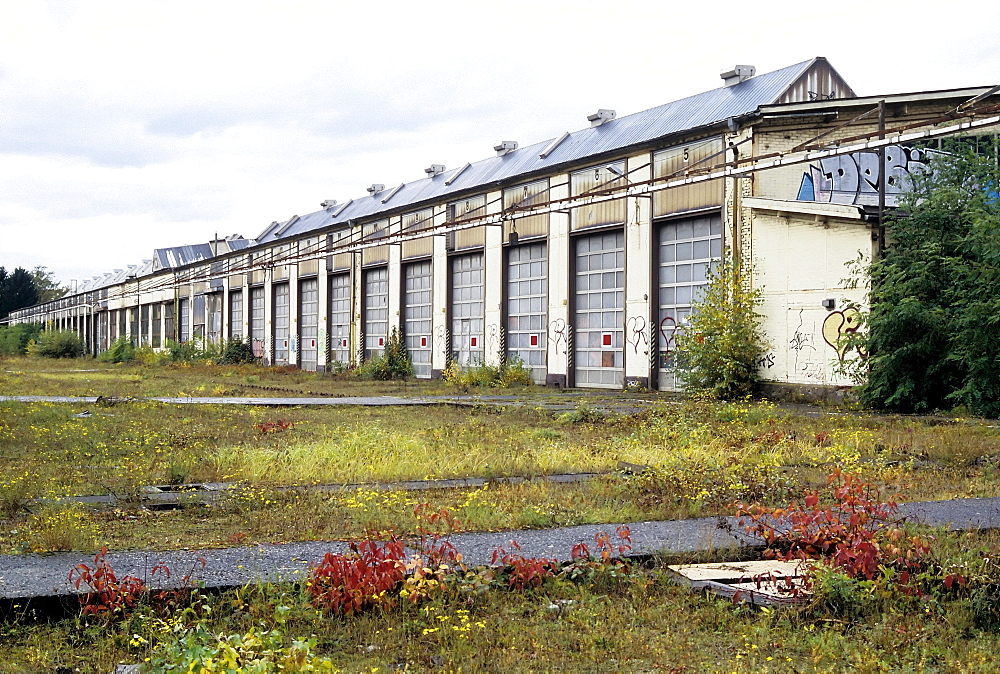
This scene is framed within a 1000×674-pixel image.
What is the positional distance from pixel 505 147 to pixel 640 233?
14.7 m

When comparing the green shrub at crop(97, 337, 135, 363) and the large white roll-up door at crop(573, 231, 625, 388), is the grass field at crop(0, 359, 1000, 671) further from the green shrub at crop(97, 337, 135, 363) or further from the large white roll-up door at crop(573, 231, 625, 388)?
the green shrub at crop(97, 337, 135, 363)

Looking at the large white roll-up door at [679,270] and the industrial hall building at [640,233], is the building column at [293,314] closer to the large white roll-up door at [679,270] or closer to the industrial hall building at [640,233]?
the industrial hall building at [640,233]

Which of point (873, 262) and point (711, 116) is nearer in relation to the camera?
point (873, 262)

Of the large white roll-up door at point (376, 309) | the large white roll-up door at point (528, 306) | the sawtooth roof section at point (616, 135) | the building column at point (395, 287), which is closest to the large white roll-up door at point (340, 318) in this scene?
the large white roll-up door at point (376, 309)

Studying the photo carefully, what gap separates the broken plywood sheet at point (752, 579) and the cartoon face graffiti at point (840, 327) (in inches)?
639

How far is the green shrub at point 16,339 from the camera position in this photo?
286ft

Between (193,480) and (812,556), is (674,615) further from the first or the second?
(193,480)

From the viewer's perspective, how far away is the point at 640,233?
28.2 m

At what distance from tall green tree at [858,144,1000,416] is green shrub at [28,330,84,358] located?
70363 mm

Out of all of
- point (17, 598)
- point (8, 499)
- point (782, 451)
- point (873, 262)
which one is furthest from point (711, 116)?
point (17, 598)

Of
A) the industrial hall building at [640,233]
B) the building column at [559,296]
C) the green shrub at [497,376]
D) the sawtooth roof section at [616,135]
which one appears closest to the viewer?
the industrial hall building at [640,233]

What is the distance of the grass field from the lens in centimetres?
476

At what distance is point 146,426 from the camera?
16.2m

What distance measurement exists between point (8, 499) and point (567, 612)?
17.9ft
